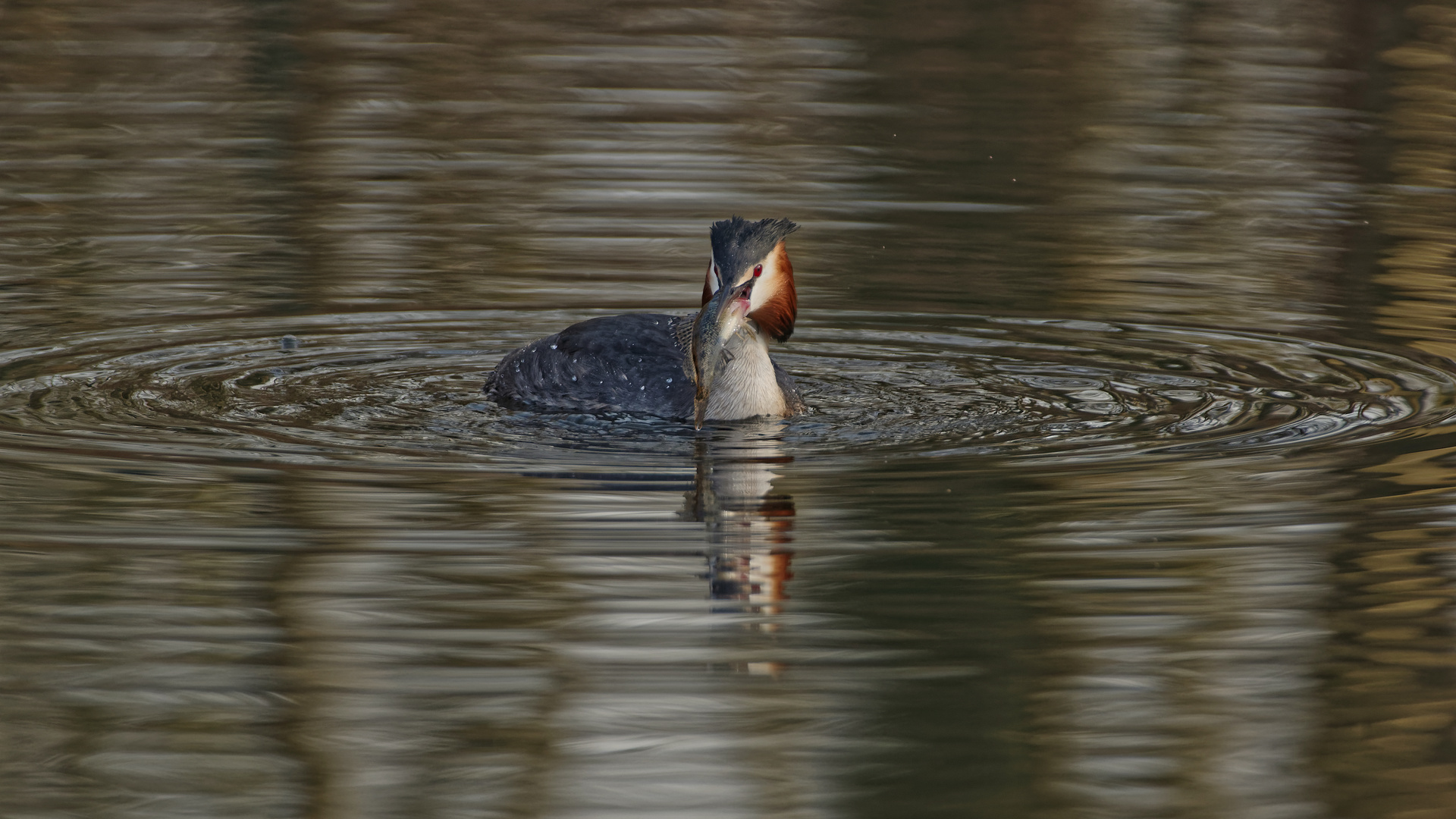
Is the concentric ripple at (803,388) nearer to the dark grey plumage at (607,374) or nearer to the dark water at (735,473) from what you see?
the dark water at (735,473)

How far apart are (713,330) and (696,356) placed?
0.15 metres

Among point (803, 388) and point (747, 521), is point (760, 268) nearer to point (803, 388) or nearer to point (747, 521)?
point (803, 388)

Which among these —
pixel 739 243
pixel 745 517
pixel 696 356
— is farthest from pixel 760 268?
pixel 745 517

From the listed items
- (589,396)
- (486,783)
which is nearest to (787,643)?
(486,783)

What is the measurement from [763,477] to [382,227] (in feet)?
21.6

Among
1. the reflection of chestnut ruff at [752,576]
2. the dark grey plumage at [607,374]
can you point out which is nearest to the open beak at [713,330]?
the dark grey plumage at [607,374]

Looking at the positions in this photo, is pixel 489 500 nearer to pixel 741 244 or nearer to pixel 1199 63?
pixel 741 244

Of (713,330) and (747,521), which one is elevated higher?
(713,330)

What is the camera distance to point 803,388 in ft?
34.5

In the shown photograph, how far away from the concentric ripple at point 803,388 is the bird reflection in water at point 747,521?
0.64 feet

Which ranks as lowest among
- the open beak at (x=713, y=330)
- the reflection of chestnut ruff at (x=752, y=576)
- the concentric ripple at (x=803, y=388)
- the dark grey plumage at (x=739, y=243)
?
the reflection of chestnut ruff at (x=752, y=576)

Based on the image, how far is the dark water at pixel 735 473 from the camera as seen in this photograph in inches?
229

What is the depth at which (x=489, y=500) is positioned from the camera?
8.10 metres

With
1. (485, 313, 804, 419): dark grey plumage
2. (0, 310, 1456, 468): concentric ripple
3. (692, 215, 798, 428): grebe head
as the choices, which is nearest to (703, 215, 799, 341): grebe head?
(692, 215, 798, 428): grebe head
